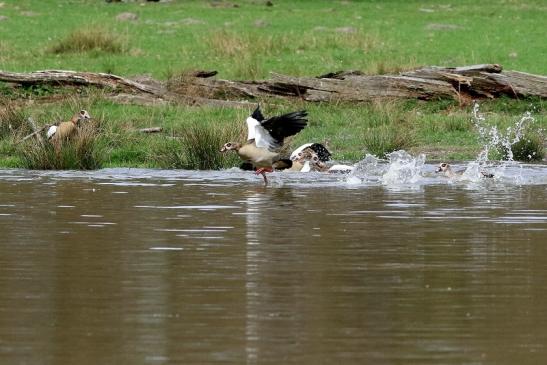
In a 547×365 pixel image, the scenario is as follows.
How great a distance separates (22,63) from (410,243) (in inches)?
716

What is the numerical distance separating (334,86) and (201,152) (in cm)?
502

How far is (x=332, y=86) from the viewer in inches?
854

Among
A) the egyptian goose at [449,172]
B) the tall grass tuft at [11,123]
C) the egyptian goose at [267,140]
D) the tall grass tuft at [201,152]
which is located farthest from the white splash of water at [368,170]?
the tall grass tuft at [11,123]

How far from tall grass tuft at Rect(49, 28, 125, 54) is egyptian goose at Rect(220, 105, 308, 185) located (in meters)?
13.7

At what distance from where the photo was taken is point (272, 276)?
27.9 feet

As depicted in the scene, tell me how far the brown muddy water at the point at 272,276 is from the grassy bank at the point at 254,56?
4.15 metres

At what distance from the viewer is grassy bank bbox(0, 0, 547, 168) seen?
18406 mm

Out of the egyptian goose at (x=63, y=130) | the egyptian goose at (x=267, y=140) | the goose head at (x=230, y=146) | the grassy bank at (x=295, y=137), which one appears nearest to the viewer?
the egyptian goose at (x=267, y=140)

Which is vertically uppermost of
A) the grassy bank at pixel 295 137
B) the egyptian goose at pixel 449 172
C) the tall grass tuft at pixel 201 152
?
the egyptian goose at pixel 449 172

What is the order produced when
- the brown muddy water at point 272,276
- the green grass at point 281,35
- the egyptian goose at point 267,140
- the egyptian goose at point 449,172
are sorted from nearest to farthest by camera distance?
the brown muddy water at point 272,276
the egyptian goose at point 449,172
the egyptian goose at point 267,140
the green grass at point 281,35

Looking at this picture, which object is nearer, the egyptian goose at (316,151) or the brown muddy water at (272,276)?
the brown muddy water at (272,276)

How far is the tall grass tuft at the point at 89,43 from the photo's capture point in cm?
2916

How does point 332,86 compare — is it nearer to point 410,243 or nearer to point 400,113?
point 400,113

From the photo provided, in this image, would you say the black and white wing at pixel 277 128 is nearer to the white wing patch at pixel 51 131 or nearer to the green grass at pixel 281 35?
the white wing patch at pixel 51 131
